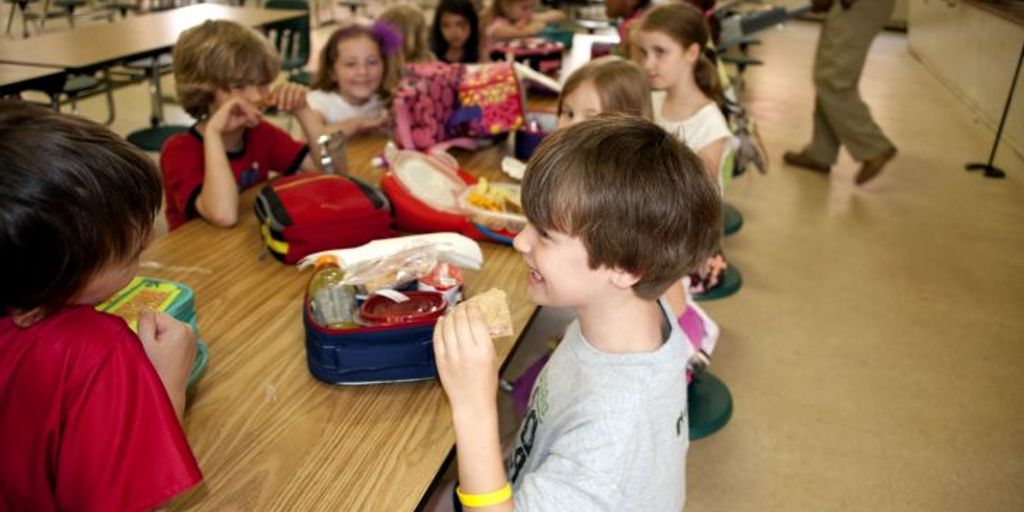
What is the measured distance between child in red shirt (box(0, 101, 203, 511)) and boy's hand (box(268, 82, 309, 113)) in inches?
56.3

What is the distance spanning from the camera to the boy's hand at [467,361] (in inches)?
41.0

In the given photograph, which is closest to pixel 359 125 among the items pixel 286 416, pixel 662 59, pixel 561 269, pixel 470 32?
pixel 662 59

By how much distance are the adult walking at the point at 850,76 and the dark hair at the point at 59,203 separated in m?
4.40

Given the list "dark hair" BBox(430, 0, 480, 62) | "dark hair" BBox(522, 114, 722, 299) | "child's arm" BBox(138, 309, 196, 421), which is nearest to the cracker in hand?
"dark hair" BBox(522, 114, 722, 299)

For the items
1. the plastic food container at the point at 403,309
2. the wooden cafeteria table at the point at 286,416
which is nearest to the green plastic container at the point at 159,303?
the wooden cafeteria table at the point at 286,416

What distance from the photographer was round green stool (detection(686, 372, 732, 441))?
7.81 feet

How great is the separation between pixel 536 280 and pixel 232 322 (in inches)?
27.2

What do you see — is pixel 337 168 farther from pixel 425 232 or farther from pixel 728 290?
pixel 728 290

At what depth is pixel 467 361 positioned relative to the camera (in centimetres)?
104

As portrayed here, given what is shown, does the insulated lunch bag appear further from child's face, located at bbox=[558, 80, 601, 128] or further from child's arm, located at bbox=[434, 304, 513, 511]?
child's arm, located at bbox=[434, 304, 513, 511]

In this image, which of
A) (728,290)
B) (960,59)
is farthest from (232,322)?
(960,59)

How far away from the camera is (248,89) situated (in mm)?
2129

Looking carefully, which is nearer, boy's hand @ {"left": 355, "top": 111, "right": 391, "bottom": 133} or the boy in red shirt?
the boy in red shirt

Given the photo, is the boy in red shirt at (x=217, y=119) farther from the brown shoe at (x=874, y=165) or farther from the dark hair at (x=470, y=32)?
the brown shoe at (x=874, y=165)
